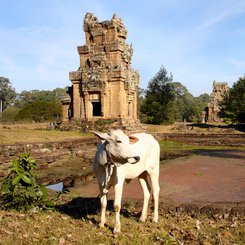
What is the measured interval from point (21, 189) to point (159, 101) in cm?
3769

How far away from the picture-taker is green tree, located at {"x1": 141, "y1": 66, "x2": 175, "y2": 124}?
40.6 metres

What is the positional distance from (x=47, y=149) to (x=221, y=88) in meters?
48.0

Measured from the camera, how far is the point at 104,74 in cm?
2539

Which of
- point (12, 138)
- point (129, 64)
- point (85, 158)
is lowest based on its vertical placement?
point (85, 158)

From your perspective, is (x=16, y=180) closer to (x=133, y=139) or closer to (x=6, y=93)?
(x=133, y=139)

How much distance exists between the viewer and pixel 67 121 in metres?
27.0

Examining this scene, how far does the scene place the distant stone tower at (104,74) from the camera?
2555 cm

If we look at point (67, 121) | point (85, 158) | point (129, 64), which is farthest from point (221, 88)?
point (85, 158)

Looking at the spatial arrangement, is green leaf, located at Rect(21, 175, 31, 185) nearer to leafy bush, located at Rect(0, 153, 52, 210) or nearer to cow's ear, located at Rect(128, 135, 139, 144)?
leafy bush, located at Rect(0, 153, 52, 210)

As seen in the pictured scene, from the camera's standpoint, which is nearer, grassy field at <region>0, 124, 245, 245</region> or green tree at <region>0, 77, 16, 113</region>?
grassy field at <region>0, 124, 245, 245</region>

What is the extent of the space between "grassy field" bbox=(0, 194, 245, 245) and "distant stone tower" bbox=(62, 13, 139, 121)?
65.5 feet

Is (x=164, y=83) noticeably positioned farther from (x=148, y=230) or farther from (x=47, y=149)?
(x=148, y=230)

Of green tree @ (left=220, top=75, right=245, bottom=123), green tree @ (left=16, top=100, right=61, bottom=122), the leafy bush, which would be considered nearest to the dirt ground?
the leafy bush

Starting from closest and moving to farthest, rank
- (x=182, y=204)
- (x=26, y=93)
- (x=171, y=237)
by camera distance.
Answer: (x=171, y=237) < (x=182, y=204) < (x=26, y=93)
